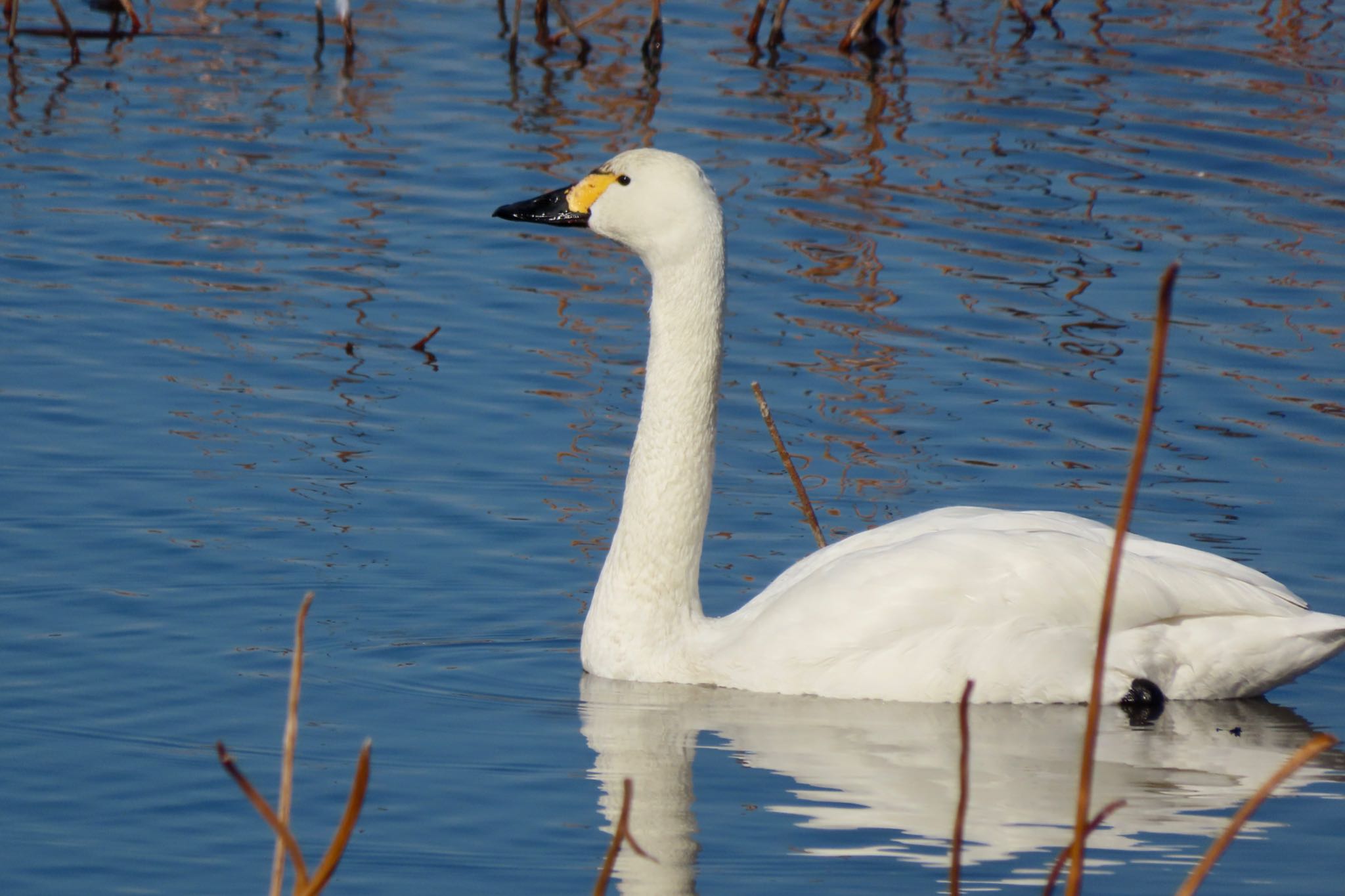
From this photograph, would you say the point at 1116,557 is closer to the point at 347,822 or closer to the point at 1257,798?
the point at 1257,798

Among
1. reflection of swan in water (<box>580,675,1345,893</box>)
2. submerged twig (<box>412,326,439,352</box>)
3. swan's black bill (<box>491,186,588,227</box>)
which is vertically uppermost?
swan's black bill (<box>491,186,588,227</box>)

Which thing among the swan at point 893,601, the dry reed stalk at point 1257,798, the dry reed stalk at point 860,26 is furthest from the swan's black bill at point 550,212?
the dry reed stalk at point 860,26

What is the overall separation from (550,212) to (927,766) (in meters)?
2.49

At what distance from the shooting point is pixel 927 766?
245 inches

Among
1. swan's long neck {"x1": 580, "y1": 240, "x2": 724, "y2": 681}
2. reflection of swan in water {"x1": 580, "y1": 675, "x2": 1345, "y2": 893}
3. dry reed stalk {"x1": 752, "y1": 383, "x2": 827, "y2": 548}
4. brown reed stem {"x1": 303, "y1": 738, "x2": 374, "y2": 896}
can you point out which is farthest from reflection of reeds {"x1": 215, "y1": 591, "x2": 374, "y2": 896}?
dry reed stalk {"x1": 752, "y1": 383, "x2": 827, "y2": 548}

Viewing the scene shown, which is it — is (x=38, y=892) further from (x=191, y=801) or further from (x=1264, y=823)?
(x=1264, y=823)

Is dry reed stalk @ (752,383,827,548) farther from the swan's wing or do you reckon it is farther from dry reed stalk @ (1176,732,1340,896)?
dry reed stalk @ (1176,732,1340,896)

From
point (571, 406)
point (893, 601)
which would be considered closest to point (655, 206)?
point (893, 601)

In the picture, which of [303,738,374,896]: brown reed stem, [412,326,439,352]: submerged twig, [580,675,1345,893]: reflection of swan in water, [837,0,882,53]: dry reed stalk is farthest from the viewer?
[837,0,882,53]: dry reed stalk

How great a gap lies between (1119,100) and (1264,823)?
434 inches

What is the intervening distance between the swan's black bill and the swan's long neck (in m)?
0.34

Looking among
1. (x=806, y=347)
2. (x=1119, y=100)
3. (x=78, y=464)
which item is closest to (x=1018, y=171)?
(x=1119, y=100)

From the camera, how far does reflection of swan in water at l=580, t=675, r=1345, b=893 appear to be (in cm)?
562

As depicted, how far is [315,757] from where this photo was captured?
20.2 feet
